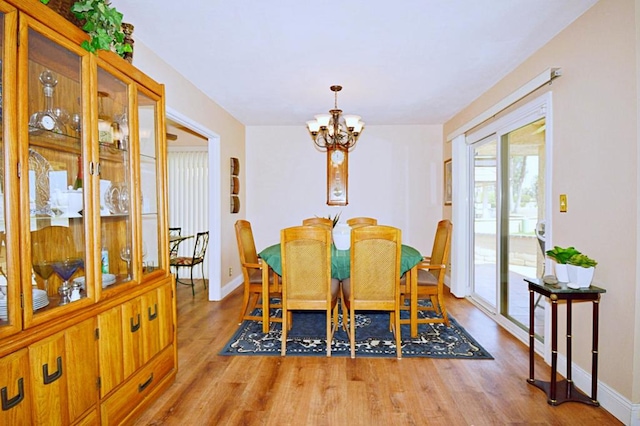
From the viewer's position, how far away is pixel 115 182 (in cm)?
198

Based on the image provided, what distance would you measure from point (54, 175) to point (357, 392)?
218 centimetres

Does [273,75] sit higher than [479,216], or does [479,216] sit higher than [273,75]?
[273,75]

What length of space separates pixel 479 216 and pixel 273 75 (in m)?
3.01

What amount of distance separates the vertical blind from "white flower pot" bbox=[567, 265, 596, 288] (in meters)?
5.10

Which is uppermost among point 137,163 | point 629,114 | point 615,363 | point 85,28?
point 85,28

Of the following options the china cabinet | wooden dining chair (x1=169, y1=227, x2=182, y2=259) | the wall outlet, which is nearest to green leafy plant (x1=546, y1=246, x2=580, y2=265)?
the wall outlet

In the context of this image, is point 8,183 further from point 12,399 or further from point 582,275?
point 582,275

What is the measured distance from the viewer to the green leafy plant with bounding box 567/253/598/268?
81.7 inches

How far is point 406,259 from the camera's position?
10.3 ft

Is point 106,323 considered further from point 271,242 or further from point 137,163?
point 271,242

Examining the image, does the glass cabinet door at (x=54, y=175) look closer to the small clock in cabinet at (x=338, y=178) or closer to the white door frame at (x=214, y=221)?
the white door frame at (x=214, y=221)

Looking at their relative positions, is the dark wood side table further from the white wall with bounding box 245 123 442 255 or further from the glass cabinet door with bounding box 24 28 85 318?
the white wall with bounding box 245 123 442 255

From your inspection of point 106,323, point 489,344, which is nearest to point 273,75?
point 106,323

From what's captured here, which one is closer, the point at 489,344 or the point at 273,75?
the point at 489,344
